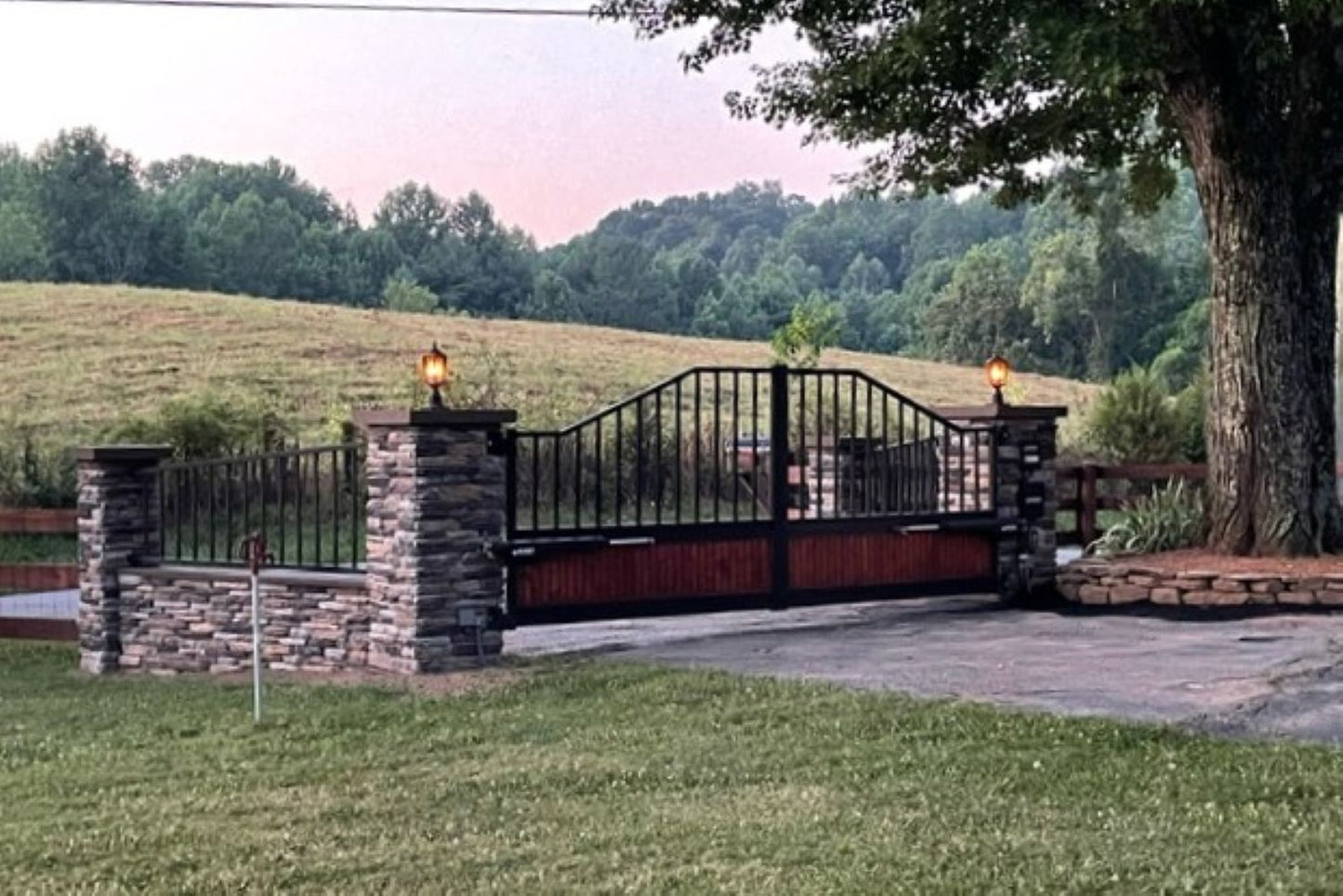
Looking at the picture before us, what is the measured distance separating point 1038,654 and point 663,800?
3.95 metres

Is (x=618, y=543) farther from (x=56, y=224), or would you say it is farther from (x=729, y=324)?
(x=56, y=224)

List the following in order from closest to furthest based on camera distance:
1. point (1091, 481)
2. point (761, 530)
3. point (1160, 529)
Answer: point (761, 530) < point (1160, 529) < point (1091, 481)

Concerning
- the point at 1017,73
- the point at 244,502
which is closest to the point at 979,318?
the point at 1017,73

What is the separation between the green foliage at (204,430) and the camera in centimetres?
2062

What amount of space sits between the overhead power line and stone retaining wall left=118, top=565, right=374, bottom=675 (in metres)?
7.52

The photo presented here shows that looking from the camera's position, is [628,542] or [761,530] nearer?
[628,542]

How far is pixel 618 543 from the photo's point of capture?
10.5 m

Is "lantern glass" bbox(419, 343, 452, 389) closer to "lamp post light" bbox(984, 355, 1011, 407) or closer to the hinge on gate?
the hinge on gate

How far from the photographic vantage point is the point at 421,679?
936cm

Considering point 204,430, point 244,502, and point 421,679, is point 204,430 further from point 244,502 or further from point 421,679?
point 421,679

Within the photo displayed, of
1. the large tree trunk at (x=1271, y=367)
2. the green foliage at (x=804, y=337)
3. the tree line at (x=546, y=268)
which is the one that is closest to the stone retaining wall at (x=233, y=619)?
the large tree trunk at (x=1271, y=367)

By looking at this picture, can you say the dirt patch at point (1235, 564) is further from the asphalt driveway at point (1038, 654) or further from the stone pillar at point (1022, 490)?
the asphalt driveway at point (1038, 654)

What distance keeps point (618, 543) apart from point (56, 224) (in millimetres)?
57498

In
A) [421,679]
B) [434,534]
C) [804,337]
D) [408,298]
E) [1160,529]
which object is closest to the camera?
[421,679]
